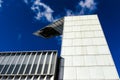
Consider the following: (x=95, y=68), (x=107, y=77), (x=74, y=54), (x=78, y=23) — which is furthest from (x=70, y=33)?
(x=107, y=77)

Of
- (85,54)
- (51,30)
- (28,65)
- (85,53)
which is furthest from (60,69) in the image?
(51,30)

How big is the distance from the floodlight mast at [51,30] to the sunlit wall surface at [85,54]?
15.6ft

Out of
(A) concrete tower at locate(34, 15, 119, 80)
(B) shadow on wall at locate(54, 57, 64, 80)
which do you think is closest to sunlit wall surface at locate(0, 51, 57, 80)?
(B) shadow on wall at locate(54, 57, 64, 80)

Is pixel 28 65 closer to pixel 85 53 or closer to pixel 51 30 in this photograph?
pixel 85 53

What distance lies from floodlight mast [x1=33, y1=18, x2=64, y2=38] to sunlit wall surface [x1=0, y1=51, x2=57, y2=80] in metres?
10.2

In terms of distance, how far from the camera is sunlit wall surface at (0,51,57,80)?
12.1 m

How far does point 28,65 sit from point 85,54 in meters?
5.65

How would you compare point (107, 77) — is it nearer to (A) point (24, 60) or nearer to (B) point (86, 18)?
(A) point (24, 60)

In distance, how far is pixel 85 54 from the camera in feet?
47.5

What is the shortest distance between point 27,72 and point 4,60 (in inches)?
125

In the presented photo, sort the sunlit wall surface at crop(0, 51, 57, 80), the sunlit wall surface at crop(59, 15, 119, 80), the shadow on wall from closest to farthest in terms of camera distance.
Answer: the sunlit wall surface at crop(0, 51, 57, 80), the sunlit wall surface at crop(59, 15, 119, 80), the shadow on wall

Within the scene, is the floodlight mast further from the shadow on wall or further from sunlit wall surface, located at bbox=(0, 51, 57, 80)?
the shadow on wall

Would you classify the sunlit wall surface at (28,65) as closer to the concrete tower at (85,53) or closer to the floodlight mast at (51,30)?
the concrete tower at (85,53)

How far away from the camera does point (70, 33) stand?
17.8 m
